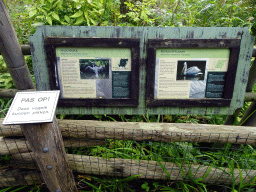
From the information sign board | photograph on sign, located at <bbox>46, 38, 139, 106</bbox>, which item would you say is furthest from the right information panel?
the information sign board

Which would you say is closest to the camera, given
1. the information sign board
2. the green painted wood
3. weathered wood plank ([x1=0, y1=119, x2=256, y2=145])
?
the information sign board

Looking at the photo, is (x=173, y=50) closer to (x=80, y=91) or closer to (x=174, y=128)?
(x=174, y=128)

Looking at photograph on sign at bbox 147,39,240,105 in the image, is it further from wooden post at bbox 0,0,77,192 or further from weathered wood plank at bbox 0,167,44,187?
weathered wood plank at bbox 0,167,44,187

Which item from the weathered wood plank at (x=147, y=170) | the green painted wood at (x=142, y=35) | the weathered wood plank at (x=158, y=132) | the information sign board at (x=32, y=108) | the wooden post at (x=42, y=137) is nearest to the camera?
the information sign board at (x=32, y=108)

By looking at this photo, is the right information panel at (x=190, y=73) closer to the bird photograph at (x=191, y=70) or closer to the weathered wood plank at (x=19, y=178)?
the bird photograph at (x=191, y=70)

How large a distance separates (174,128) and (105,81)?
2.72 ft

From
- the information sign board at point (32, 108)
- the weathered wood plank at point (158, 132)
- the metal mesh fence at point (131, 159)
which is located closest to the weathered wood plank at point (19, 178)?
the metal mesh fence at point (131, 159)

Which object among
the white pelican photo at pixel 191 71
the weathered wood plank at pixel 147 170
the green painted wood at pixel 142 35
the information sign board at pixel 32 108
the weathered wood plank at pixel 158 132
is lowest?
the weathered wood plank at pixel 147 170

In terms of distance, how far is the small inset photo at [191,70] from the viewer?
1.74 meters

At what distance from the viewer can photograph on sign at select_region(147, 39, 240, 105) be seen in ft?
5.61

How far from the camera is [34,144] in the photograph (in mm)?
1308

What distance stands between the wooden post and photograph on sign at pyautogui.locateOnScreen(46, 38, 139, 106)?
402mm

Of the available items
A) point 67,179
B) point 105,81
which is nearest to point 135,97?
point 105,81

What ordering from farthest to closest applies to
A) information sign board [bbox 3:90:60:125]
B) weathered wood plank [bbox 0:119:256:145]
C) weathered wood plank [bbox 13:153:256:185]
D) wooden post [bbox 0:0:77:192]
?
1. weathered wood plank [bbox 13:153:256:185]
2. weathered wood plank [bbox 0:119:256:145]
3. wooden post [bbox 0:0:77:192]
4. information sign board [bbox 3:90:60:125]
